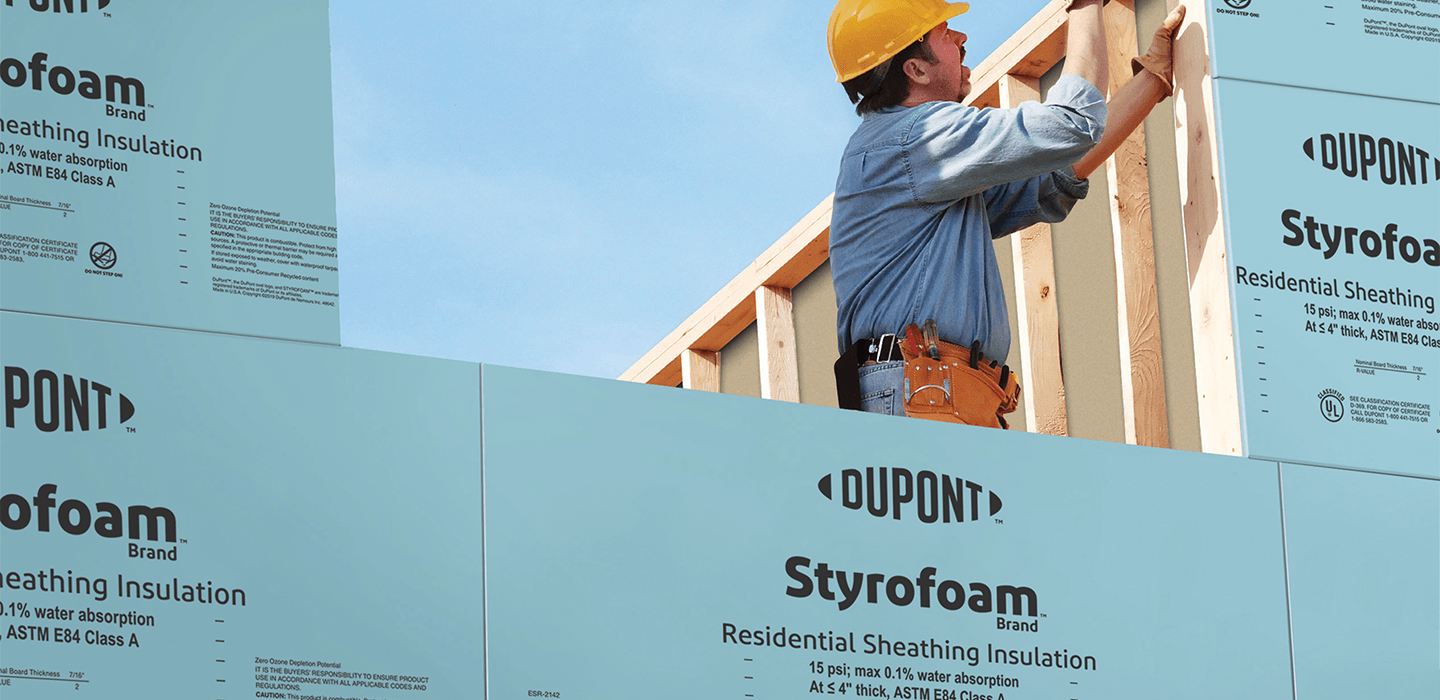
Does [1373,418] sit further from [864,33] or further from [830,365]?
[830,365]

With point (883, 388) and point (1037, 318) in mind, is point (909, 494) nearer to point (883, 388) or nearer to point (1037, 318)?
point (883, 388)

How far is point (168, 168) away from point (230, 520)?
645 millimetres

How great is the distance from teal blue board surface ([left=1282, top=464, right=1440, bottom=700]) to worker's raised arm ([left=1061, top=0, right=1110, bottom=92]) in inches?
39.3

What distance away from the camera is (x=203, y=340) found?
10.5 feet

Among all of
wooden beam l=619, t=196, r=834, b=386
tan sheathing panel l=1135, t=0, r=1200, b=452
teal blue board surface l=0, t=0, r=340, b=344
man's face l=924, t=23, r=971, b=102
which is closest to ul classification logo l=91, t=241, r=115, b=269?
teal blue board surface l=0, t=0, r=340, b=344

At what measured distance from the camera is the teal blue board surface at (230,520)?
3.00 m

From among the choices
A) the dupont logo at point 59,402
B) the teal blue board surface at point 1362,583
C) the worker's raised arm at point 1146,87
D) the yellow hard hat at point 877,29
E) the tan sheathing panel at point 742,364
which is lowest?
the teal blue board surface at point 1362,583

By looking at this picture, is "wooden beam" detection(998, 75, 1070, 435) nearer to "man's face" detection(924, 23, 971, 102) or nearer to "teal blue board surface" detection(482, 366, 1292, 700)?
"man's face" detection(924, 23, 971, 102)

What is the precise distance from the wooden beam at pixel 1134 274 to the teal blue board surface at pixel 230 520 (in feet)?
9.45

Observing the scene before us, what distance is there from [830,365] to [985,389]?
339cm

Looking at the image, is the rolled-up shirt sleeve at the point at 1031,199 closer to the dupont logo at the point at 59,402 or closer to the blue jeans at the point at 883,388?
the blue jeans at the point at 883,388

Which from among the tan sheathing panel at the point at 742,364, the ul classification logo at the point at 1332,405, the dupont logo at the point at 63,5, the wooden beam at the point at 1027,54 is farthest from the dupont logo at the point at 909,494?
the tan sheathing panel at the point at 742,364

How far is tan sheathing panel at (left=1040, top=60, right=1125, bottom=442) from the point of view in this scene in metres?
6.14

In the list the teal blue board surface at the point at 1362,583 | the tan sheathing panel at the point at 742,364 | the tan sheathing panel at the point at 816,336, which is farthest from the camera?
the tan sheathing panel at the point at 742,364
